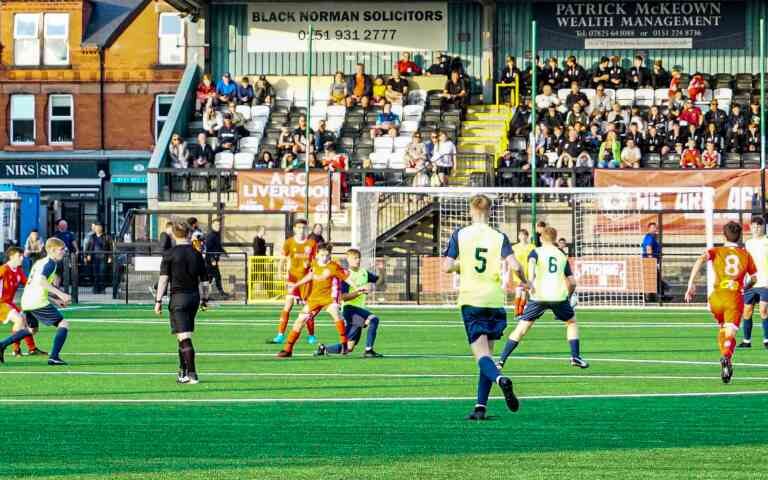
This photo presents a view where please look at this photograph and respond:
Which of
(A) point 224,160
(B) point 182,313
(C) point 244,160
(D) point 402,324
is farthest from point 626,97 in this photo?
(B) point 182,313

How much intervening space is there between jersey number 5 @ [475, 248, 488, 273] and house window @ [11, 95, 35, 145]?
2012 inches

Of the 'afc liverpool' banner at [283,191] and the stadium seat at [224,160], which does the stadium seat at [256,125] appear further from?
the 'afc liverpool' banner at [283,191]

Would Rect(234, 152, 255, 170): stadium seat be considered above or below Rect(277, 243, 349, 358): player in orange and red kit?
above

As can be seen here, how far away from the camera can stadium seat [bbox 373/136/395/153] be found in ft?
135

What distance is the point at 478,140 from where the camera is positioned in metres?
42.1

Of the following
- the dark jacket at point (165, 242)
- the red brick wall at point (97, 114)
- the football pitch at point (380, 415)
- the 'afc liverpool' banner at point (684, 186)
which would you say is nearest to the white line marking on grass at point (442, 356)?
the football pitch at point (380, 415)

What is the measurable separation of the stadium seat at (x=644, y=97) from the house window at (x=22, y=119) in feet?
93.5

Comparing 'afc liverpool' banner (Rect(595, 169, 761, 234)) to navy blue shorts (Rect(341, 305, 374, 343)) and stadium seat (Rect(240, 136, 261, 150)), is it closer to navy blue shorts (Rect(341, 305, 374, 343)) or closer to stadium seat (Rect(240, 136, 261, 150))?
stadium seat (Rect(240, 136, 261, 150))

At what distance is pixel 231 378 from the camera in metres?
17.0

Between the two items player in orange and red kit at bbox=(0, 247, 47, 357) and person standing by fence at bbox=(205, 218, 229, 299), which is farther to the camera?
person standing by fence at bbox=(205, 218, 229, 299)

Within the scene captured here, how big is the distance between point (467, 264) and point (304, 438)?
2.33 meters

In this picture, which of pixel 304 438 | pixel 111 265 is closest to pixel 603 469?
pixel 304 438

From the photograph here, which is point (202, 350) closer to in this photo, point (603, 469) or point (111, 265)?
point (603, 469)

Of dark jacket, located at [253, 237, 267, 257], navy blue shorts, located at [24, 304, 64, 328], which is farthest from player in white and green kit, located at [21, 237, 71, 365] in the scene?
dark jacket, located at [253, 237, 267, 257]
